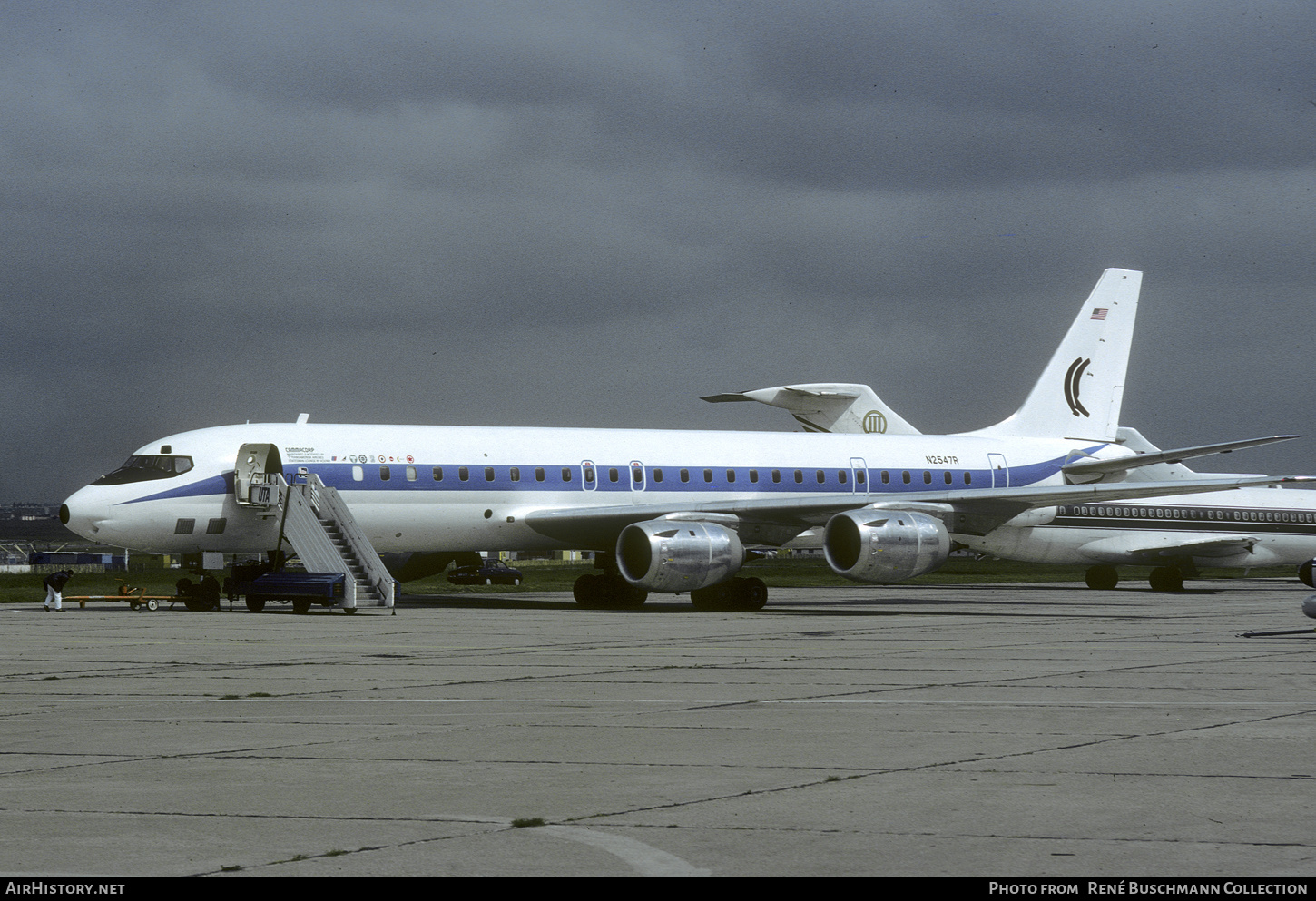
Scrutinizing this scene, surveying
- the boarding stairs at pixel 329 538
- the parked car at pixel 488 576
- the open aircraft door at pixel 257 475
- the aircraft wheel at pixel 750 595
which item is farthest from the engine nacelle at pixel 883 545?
the parked car at pixel 488 576

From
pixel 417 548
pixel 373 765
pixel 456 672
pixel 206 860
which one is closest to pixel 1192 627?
pixel 456 672

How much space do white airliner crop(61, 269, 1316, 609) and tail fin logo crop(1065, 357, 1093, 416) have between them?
7099 mm

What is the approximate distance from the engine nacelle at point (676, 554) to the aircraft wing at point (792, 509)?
1167mm

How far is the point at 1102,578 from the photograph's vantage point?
50281 millimetres

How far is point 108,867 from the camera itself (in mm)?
6301

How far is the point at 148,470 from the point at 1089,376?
2743 centimetres

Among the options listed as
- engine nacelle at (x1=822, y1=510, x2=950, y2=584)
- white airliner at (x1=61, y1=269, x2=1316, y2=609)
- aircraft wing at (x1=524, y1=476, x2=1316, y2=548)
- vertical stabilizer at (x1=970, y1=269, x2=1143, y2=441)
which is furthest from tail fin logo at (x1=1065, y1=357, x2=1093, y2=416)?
engine nacelle at (x1=822, y1=510, x2=950, y2=584)

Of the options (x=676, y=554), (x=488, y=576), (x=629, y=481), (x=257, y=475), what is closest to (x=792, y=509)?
(x=676, y=554)

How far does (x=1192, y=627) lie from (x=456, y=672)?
1351 centimetres

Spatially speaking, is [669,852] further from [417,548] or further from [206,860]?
[417,548]

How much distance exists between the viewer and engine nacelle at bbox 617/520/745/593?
94.2 ft

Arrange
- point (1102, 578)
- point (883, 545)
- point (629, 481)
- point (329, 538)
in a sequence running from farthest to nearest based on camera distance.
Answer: point (1102, 578)
point (629, 481)
point (883, 545)
point (329, 538)

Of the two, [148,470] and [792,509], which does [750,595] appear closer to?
[792,509]
